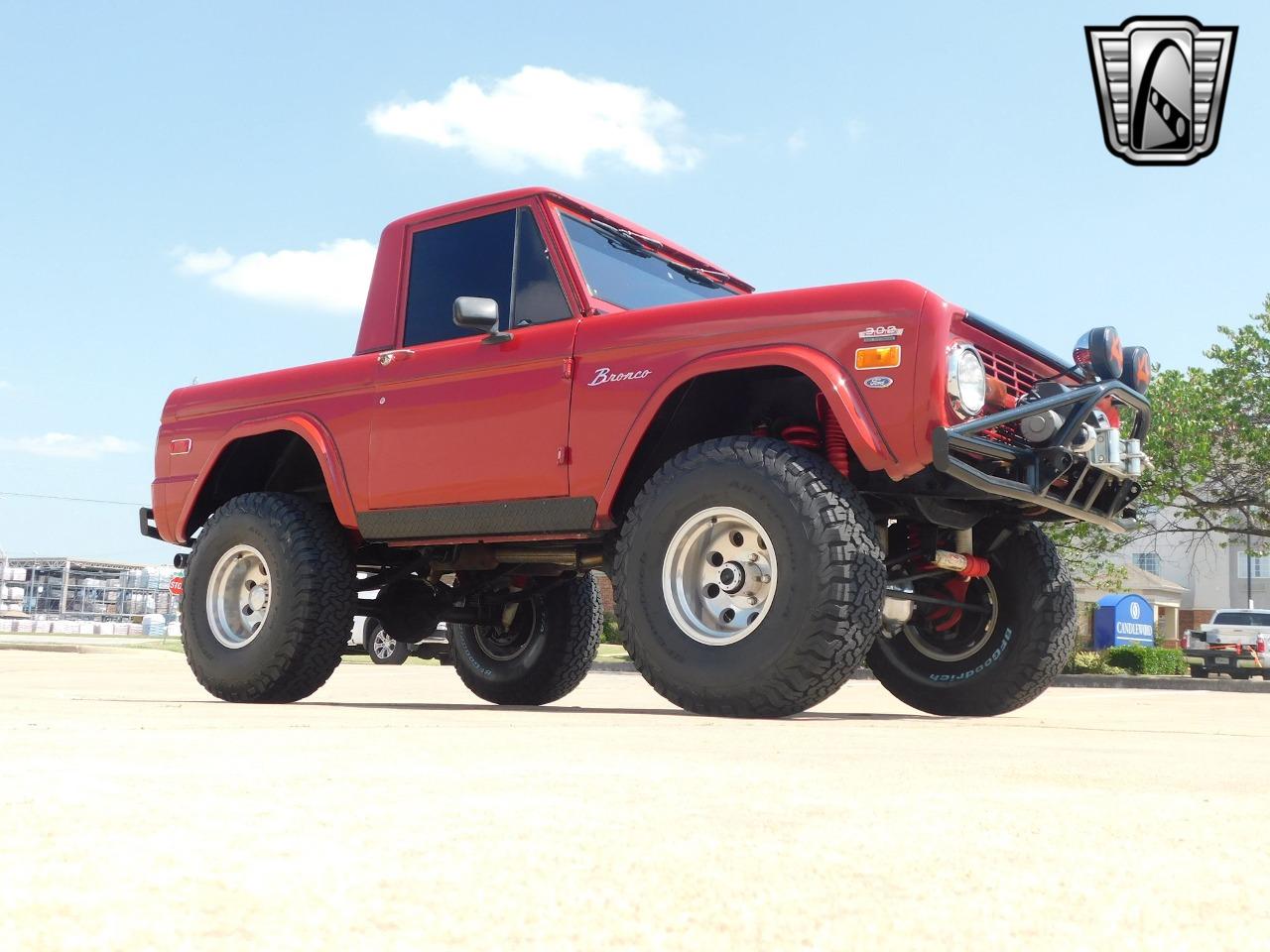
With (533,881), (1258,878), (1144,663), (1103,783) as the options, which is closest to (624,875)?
(533,881)

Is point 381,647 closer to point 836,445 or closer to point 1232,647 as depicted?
point 836,445

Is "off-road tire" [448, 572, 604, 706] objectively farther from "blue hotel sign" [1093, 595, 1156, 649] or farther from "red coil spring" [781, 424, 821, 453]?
"blue hotel sign" [1093, 595, 1156, 649]

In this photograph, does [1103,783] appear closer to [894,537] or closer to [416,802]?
[416,802]

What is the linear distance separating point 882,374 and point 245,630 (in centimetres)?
380

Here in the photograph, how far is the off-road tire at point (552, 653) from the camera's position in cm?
738

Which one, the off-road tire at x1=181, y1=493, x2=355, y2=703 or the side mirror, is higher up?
the side mirror

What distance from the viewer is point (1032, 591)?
5828mm

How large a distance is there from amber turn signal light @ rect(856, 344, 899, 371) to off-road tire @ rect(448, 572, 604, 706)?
3.18 m

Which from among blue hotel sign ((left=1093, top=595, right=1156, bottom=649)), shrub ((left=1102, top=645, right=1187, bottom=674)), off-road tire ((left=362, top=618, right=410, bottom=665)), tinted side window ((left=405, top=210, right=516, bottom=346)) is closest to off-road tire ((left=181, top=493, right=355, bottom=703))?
tinted side window ((left=405, top=210, right=516, bottom=346))

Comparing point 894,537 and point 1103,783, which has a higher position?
point 894,537

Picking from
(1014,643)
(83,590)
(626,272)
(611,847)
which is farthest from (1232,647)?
(83,590)

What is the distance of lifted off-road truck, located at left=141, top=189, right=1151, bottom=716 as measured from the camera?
14.7ft

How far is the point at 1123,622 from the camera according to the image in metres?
22.4

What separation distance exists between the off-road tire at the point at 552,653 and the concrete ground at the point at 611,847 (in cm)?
424
